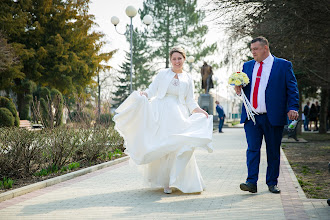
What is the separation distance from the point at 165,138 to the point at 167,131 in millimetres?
110

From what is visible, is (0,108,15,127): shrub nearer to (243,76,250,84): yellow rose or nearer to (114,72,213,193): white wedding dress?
(114,72,213,193): white wedding dress

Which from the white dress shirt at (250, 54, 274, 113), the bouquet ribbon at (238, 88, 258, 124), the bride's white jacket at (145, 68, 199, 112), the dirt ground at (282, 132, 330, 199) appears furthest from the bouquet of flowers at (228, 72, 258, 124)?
the dirt ground at (282, 132, 330, 199)

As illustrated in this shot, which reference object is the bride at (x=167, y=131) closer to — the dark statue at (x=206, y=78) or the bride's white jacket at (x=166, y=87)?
the bride's white jacket at (x=166, y=87)

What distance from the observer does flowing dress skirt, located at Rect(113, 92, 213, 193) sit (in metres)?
6.54

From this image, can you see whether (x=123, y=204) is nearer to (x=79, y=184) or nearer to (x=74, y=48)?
(x=79, y=184)

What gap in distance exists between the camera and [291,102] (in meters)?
6.44

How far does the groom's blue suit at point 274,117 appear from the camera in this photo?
6.54 meters

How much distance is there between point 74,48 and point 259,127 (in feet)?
106

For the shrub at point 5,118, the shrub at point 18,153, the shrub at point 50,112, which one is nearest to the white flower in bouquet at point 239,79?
the shrub at point 18,153

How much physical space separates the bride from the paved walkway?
0.99ft

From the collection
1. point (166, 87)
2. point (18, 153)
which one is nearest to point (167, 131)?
point (166, 87)

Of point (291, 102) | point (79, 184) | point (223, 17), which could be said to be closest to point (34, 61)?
point (223, 17)

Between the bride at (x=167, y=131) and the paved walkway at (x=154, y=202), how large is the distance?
0.30 meters

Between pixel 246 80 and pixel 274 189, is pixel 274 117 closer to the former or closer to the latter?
pixel 246 80
